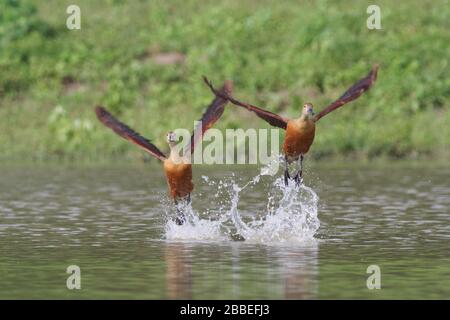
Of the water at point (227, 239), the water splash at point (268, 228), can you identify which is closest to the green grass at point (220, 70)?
the water at point (227, 239)

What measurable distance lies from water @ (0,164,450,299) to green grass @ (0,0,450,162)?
274 inches

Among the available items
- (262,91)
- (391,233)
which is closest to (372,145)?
(262,91)

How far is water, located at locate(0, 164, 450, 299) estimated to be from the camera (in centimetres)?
1540

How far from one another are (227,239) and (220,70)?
75.6ft

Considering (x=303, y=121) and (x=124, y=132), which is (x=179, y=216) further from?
(x=303, y=121)

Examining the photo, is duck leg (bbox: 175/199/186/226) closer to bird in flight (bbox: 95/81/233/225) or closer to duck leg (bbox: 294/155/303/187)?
bird in flight (bbox: 95/81/233/225)

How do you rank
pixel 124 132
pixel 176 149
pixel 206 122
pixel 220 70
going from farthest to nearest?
pixel 220 70 < pixel 124 132 < pixel 176 149 < pixel 206 122

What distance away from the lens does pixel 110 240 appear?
2022 cm

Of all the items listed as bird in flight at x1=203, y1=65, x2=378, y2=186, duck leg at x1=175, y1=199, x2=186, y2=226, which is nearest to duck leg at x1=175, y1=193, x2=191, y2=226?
duck leg at x1=175, y1=199, x2=186, y2=226

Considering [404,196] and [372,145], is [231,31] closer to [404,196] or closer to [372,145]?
[372,145]

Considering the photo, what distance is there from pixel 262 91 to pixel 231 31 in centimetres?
395

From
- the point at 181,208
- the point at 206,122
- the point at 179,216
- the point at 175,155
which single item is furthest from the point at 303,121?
the point at 179,216

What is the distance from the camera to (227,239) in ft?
67.1
